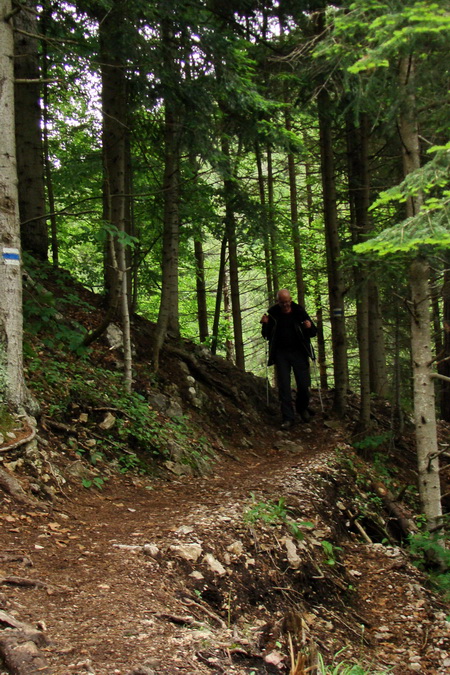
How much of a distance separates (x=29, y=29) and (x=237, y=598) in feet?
30.3

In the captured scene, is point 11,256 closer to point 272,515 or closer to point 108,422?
point 108,422

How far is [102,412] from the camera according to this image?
267 inches

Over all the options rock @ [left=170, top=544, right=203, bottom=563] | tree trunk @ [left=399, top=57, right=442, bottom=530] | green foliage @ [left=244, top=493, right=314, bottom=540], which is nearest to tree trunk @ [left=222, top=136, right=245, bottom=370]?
tree trunk @ [left=399, top=57, right=442, bottom=530]

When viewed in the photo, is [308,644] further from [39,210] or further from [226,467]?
[39,210]

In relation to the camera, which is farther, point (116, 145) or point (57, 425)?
point (116, 145)

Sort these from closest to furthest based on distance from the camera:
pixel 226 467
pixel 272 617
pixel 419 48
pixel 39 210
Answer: pixel 272 617
pixel 419 48
pixel 226 467
pixel 39 210

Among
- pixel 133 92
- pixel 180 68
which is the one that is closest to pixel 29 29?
pixel 133 92

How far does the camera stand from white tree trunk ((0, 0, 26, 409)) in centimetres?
482

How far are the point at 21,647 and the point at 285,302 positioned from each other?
8214 millimetres

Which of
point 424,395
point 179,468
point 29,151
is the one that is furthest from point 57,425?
point 29,151

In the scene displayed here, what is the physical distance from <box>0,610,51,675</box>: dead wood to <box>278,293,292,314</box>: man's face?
801 cm

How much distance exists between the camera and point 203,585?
362 cm

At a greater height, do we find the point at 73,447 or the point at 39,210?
the point at 39,210

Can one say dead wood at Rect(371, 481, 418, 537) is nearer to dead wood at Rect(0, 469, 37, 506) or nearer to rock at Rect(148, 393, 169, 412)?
rock at Rect(148, 393, 169, 412)
